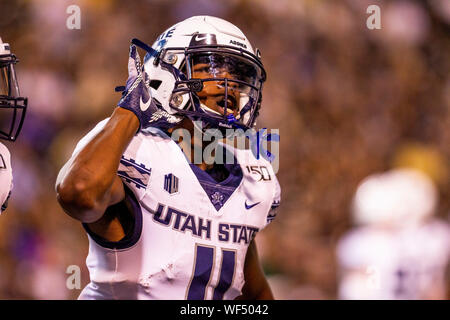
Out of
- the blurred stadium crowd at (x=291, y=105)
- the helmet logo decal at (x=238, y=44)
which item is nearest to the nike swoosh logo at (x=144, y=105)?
the helmet logo decal at (x=238, y=44)

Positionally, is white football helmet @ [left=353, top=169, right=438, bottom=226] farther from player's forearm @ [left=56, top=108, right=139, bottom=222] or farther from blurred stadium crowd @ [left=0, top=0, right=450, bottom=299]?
player's forearm @ [left=56, top=108, right=139, bottom=222]

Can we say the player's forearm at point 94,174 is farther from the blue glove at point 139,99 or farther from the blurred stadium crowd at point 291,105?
the blurred stadium crowd at point 291,105

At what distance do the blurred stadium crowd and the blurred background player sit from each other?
93mm

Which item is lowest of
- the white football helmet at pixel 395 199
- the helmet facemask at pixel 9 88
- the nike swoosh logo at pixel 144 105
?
the nike swoosh logo at pixel 144 105

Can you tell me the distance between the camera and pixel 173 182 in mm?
1685

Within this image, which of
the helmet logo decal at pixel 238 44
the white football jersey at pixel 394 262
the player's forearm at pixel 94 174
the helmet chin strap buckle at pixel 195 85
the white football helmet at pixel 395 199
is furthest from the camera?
the white football helmet at pixel 395 199

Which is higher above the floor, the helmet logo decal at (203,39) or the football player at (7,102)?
the helmet logo decal at (203,39)

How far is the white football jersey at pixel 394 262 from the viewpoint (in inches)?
126

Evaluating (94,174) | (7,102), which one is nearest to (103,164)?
(94,174)

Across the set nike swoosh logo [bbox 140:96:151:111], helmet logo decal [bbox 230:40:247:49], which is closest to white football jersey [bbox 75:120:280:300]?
nike swoosh logo [bbox 140:96:151:111]

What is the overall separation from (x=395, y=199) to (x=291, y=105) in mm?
837

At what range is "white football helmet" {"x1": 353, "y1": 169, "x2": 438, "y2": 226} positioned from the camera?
3471 mm

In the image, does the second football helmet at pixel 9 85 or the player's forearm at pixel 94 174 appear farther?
the second football helmet at pixel 9 85

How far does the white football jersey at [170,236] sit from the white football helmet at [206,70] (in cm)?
14
